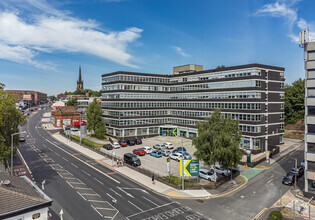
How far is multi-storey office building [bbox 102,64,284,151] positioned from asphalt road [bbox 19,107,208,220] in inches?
1081

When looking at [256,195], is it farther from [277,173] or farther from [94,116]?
[94,116]

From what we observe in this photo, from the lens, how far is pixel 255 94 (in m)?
53.2

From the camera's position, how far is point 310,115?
2966 cm

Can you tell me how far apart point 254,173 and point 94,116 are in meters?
46.7

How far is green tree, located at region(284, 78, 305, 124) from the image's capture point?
7681cm

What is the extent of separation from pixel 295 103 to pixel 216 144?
6446 centimetres

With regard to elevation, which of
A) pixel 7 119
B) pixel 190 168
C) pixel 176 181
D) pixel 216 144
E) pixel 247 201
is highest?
pixel 7 119

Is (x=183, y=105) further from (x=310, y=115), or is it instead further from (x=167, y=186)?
(x=310, y=115)

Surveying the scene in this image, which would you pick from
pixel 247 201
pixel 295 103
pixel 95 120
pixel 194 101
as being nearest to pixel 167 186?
pixel 247 201

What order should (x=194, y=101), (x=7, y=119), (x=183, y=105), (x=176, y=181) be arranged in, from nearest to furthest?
(x=7, y=119) → (x=176, y=181) → (x=194, y=101) → (x=183, y=105)

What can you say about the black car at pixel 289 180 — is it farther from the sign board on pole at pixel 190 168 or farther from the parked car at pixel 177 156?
the parked car at pixel 177 156

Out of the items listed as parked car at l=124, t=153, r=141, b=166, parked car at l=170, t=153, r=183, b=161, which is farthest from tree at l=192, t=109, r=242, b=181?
parked car at l=124, t=153, r=141, b=166

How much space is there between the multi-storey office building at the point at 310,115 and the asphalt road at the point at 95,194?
725 inches

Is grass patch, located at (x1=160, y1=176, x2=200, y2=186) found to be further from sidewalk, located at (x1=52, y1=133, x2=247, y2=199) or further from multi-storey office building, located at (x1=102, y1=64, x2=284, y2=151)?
multi-storey office building, located at (x1=102, y1=64, x2=284, y2=151)
